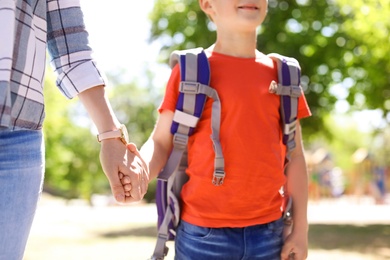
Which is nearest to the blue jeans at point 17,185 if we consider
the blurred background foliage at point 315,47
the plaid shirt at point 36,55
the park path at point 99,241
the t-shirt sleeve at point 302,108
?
the plaid shirt at point 36,55

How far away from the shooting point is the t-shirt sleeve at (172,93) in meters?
3.06

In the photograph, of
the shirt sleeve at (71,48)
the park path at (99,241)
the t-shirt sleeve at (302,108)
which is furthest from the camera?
the park path at (99,241)

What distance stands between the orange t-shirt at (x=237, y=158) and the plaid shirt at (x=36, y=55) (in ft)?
2.96

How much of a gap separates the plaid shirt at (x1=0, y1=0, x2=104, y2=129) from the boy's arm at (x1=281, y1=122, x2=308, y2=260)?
132 cm

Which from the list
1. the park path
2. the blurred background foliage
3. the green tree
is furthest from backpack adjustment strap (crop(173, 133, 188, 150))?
the green tree

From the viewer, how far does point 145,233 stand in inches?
585

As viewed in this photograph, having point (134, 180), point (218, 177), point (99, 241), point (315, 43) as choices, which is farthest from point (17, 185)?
point (315, 43)

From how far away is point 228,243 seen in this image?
9.61 feet

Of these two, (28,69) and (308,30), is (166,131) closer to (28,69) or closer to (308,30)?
(28,69)

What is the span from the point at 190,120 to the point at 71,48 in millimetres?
909

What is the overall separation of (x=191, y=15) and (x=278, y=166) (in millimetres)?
15544

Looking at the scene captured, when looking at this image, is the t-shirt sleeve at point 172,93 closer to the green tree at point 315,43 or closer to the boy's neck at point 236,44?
the boy's neck at point 236,44

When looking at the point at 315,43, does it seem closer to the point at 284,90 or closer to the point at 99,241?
the point at 99,241

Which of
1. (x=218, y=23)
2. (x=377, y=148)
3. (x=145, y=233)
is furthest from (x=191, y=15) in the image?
(x=377, y=148)
